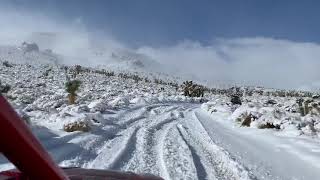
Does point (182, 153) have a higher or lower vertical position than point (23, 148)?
lower

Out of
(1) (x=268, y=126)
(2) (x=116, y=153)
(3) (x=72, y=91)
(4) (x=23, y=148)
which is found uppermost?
(4) (x=23, y=148)

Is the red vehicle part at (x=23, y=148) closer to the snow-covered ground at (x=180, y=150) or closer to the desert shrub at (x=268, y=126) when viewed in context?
the snow-covered ground at (x=180, y=150)

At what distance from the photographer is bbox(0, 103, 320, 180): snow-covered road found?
8852 millimetres

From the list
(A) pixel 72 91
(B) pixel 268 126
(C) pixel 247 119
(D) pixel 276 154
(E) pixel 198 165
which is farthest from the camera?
(A) pixel 72 91

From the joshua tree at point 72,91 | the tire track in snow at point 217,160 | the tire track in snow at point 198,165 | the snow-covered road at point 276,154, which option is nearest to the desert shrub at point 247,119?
the snow-covered road at point 276,154

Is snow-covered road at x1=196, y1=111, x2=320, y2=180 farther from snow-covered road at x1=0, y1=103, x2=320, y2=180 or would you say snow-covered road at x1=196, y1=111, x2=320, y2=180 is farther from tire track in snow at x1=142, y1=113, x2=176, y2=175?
tire track in snow at x1=142, y1=113, x2=176, y2=175

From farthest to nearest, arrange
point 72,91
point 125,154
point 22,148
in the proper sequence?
point 72,91
point 125,154
point 22,148

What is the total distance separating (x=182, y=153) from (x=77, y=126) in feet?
14.8

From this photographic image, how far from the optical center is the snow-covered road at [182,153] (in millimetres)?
8852

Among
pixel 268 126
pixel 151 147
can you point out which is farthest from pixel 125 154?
pixel 268 126

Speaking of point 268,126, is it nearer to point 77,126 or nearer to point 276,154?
point 276,154

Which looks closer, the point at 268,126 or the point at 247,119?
the point at 268,126

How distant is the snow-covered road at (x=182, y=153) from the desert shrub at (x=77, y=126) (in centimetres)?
26

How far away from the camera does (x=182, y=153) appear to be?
418 inches
